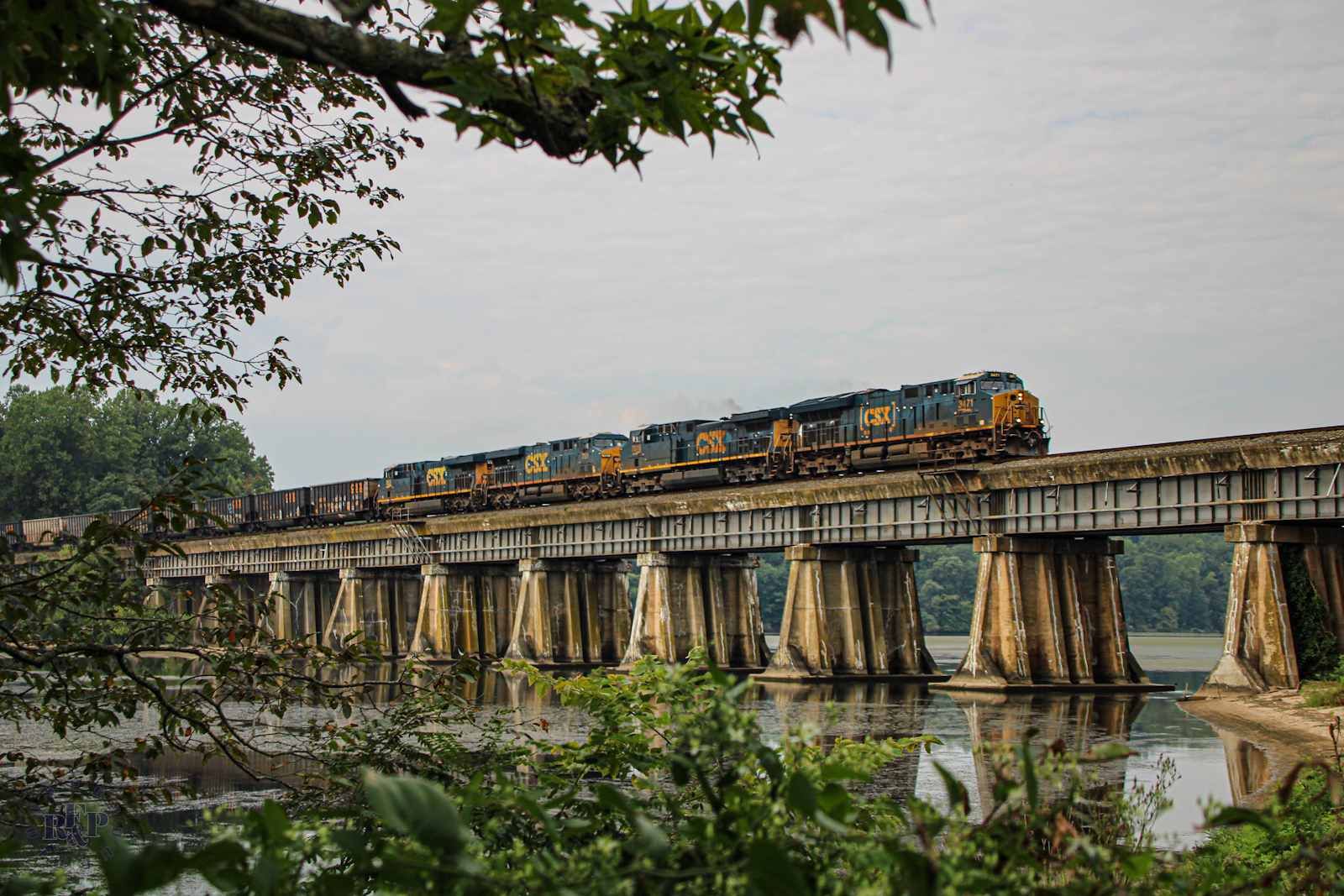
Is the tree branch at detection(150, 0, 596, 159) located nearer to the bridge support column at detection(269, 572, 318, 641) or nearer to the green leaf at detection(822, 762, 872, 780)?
the green leaf at detection(822, 762, 872, 780)

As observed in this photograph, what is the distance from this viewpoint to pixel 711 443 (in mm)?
54969

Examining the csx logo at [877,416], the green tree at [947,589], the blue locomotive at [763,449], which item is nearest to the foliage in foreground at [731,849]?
the blue locomotive at [763,449]

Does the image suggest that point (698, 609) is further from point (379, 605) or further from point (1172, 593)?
point (1172, 593)

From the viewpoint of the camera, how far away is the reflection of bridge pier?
25000 millimetres

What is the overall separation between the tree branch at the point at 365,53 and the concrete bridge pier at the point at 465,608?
6215cm

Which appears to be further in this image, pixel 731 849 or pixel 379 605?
pixel 379 605

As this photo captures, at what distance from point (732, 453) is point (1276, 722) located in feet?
95.4

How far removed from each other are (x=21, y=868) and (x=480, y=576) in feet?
178

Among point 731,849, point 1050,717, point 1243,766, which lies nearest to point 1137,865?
point 731,849

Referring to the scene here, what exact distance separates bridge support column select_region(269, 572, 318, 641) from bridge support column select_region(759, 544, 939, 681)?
149 ft

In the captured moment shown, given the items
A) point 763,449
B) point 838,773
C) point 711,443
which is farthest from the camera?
point 711,443

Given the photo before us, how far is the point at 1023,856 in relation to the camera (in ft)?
11.7

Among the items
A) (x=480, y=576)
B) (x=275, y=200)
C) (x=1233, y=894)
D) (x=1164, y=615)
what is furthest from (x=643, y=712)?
(x=1164, y=615)

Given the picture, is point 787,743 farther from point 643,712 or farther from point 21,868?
point 21,868
